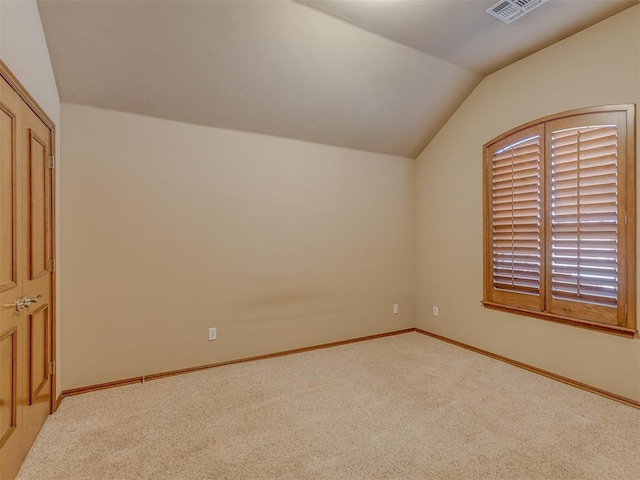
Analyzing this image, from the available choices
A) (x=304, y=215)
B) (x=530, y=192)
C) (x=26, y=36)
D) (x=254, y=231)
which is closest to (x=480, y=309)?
(x=530, y=192)

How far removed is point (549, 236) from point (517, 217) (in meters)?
0.36

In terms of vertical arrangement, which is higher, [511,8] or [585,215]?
[511,8]

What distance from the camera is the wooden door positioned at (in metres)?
1.66

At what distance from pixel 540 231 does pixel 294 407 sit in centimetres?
265

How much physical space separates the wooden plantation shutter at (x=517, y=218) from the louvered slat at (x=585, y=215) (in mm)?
163

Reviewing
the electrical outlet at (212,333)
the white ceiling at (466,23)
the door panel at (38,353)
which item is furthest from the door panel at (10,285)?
the white ceiling at (466,23)

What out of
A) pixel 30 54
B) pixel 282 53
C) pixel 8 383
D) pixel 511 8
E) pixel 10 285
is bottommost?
pixel 8 383

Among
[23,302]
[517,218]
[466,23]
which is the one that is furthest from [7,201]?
[517,218]

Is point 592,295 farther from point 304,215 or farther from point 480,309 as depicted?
point 304,215

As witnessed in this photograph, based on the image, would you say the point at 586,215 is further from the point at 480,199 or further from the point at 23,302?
the point at 23,302

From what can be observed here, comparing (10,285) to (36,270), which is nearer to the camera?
(10,285)

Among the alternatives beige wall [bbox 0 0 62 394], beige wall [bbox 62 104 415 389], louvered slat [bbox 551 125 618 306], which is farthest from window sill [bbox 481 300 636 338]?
beige wall [bbox 0 0 62 394]

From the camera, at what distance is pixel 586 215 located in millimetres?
2756

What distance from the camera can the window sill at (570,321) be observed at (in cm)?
256
